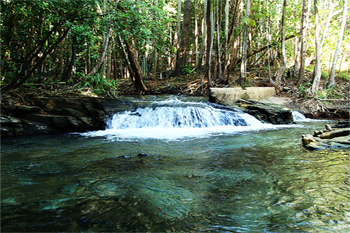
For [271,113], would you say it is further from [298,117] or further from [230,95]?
[230,95]

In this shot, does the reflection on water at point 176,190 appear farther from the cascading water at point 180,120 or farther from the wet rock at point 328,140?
the cascading water at point 180,120

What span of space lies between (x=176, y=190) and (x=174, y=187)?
113mm

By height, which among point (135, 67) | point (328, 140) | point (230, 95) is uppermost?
point (135, 67)

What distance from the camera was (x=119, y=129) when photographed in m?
9.19

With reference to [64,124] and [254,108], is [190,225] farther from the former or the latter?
[254,108]

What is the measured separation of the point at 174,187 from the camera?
11.3 ft

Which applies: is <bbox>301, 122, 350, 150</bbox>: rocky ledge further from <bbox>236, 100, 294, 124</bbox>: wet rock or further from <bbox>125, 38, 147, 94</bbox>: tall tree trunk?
<bbox>125, 38, 147, 94</bbox>: tall tree trunk

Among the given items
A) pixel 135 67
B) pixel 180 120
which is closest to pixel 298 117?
pixel 180 120

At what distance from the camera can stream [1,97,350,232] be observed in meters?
2.51

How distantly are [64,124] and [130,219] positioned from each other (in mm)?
7092

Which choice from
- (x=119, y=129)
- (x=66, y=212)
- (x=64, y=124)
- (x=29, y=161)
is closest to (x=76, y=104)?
(x=64, y=124)

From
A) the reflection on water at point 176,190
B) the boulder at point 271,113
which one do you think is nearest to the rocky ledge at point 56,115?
the reflection on water at point 176,190

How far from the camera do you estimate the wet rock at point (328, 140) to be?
5.52 meters

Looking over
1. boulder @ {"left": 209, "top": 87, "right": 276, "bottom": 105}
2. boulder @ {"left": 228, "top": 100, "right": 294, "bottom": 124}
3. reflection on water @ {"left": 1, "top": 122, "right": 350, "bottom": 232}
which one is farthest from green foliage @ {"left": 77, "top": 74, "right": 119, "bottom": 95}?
boulder @ {"left": 228, "top": 100, "right": 294, "bottom": 124}
